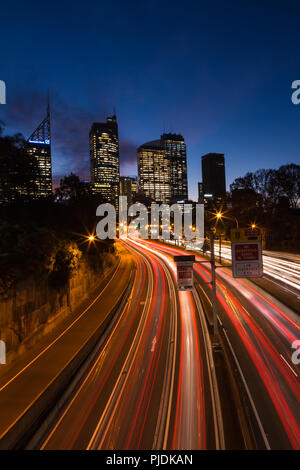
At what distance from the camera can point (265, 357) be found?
15.0 meters

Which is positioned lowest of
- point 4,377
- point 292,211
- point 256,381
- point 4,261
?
point 4,377

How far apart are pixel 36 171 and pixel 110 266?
2699 cm

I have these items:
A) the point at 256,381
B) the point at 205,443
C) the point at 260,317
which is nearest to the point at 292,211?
the point at 260,317

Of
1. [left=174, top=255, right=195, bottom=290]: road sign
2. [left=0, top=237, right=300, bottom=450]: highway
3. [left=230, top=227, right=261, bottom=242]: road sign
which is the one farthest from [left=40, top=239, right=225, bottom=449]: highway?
[left=230, top=227, right=261, bottom=242]: road sign

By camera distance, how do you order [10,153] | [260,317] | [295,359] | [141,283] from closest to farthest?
1. [295,359]
2. [10,153]
3. [260,317]
4. [141,283]

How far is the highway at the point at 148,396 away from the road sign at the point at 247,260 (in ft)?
18.2

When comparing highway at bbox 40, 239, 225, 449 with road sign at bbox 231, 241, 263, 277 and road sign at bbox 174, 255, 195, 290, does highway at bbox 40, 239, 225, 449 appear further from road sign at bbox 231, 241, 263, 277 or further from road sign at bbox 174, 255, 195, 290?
road sign at bbox 231, 241, 263, 277

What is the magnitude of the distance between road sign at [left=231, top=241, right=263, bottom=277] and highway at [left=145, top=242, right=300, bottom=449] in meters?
5.05

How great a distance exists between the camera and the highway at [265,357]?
10109 millimetres

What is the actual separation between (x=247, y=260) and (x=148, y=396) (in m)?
8.53

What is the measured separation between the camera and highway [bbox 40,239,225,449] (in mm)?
9750

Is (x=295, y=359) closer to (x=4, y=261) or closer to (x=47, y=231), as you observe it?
(x=4, y=261)

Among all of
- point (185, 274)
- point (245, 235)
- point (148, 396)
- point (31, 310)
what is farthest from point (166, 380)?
point (31, 310)

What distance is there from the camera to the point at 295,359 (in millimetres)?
14609
